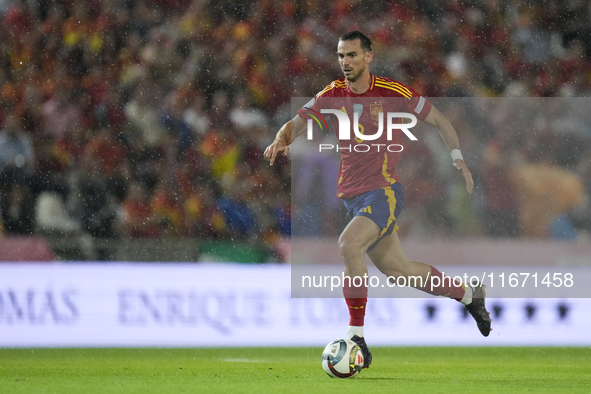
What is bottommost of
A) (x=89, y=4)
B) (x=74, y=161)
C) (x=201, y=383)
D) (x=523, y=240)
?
(x=201, y=383)

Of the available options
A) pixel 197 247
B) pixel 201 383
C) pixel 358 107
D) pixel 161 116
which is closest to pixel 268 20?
pixel 161 116

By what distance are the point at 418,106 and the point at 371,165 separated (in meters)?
0.52

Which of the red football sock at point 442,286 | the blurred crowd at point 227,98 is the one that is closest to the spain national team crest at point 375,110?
the red football sock at point 442,286

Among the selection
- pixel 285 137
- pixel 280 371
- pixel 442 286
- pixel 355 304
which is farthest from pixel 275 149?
pixel 280 371

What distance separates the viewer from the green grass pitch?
15.1 ft

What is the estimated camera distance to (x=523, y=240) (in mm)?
7883

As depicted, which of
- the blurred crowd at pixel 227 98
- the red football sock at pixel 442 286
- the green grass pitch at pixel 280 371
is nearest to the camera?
the green grass pitch at pixel 280 371

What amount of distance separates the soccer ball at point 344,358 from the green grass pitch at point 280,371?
67 mm

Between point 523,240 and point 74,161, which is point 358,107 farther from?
point 74,161

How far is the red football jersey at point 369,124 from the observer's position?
526cm

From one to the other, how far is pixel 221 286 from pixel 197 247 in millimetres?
542

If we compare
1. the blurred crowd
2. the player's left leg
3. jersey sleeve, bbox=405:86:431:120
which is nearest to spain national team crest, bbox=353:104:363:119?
jersey sleeve, bbox=405:86:431:120

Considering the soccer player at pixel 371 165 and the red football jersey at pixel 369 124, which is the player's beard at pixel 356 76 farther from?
the red football jersey at pixel 369 124

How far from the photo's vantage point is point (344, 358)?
4.82m
